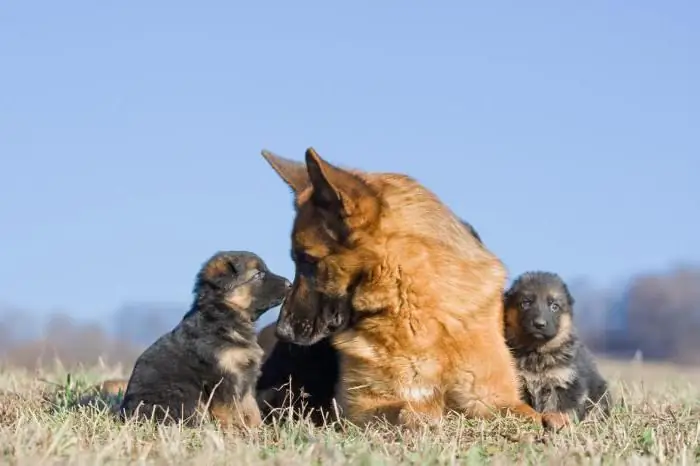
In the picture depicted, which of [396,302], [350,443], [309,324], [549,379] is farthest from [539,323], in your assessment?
[350,443]

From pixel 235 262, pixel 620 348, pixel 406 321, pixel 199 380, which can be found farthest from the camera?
pixel 620 348

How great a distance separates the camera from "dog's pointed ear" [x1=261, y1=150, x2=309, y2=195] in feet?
25.5

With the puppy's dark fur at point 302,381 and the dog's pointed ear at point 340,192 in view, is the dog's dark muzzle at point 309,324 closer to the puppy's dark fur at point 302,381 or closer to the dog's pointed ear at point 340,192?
the puppy's dark fur at point 302,381

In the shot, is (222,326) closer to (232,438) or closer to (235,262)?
(235,262)

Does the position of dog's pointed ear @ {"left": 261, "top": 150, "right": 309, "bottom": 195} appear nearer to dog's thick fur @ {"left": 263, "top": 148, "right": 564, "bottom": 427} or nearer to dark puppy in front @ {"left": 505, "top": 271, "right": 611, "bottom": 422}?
dog's thick fur @ {"left": 263, "top": 148, "right": 564, "bottom": 427}

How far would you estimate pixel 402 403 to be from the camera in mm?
6969

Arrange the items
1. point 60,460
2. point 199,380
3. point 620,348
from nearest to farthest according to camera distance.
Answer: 1. point 60,460
2. point 199,380
3. point 620,348

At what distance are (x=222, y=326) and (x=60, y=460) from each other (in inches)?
121

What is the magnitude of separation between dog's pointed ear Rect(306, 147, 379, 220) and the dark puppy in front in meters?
2.09

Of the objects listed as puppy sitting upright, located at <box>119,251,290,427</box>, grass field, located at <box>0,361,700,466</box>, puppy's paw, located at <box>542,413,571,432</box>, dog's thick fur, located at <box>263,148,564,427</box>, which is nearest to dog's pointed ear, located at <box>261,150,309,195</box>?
dog's thick fur, located at <box>263,148,564,427</box>

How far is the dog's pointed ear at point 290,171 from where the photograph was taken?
25.5ft

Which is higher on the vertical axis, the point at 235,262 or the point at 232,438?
the point at 235,262

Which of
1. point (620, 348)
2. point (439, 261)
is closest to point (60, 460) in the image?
point (439, 261)

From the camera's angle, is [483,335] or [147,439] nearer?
[147,439]
